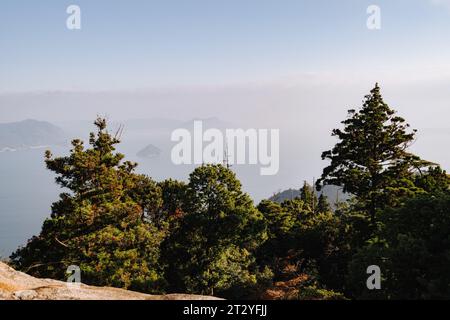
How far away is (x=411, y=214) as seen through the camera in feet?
50.8

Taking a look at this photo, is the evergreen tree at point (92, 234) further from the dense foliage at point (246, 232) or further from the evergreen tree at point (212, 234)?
the evergreen tree at point (212, 234)

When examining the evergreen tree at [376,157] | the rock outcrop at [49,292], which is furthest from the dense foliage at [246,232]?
the rock outcrop at [49,292]

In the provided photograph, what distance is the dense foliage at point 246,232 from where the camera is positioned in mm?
14898

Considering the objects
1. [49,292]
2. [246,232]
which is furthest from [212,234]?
[49,292]

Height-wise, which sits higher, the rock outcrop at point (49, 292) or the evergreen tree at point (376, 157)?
the evergreen tree at point (376, 157)

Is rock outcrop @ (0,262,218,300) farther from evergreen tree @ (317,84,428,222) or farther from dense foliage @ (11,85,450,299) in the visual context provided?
evergreen tree @ (317,84,428,222)

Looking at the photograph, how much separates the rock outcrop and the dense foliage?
9.52 meters

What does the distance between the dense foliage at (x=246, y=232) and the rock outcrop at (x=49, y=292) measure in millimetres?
9520

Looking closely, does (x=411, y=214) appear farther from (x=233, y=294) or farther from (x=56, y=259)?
(x=56, y=259)

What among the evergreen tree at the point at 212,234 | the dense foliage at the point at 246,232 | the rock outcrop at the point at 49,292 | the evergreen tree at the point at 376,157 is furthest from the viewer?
the evergreen tree at the point at 212,234

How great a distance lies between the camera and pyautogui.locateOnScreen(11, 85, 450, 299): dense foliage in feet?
48.9

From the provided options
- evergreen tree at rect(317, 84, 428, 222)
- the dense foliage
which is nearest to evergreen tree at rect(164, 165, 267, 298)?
the dense foliage
